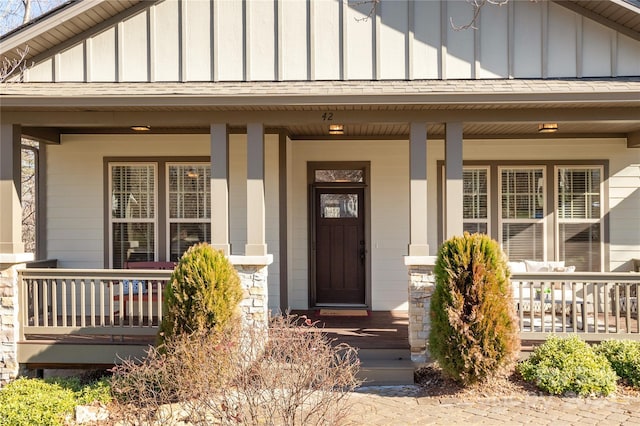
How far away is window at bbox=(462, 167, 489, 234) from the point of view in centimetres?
861

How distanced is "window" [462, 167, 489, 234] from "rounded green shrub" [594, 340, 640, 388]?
9.66ft

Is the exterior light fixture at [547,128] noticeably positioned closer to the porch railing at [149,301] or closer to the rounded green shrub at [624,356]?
the porch railing at [149,301]

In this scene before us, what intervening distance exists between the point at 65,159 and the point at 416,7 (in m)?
6.02

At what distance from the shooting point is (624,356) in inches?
228

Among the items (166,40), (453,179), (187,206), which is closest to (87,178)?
(187,206)

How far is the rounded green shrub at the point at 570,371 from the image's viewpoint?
5473 mm

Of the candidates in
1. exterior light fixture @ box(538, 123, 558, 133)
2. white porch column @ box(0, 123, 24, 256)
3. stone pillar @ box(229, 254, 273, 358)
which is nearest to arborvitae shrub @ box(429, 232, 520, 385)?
stone pillar @ box(229, 254, 273, 358)

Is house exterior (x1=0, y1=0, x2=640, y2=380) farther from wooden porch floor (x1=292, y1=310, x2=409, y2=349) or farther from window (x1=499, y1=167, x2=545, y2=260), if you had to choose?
wooden porch floor (x1=292, y1=310, x2=409, y2=349)

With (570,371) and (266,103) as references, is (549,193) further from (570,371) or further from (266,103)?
(266,103)

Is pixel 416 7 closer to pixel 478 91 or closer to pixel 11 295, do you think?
pixel 478 91

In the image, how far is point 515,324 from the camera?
Answer: 5641mm

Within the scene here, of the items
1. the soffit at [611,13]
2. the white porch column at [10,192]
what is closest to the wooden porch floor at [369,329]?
the white porch column at [10,192]

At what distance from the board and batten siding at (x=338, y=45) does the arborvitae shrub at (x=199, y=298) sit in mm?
2626

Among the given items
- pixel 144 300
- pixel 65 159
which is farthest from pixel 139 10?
pixel 144 300
